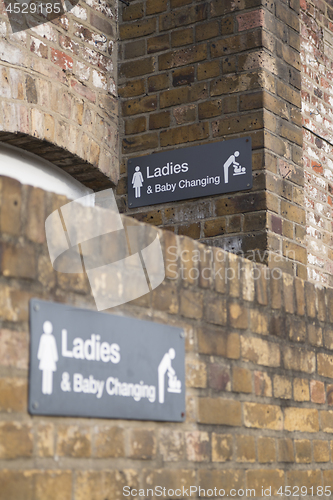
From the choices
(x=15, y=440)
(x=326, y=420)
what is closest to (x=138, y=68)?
(x=326, y=420)

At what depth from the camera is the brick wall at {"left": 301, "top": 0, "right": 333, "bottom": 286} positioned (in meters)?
4.52

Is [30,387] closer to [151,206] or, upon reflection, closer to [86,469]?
[86,469]

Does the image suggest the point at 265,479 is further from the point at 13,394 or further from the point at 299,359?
the point at 13,394

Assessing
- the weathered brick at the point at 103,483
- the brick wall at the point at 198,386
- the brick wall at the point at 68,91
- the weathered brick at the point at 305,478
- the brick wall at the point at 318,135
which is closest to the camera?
the brick wall at the point at 198,386

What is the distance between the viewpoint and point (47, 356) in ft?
5.79

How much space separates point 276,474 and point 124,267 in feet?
3.54

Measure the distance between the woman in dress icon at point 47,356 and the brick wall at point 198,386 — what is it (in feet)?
0.16

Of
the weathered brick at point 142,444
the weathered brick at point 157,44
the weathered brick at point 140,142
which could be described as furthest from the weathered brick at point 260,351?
the weathered brick at point 157,44

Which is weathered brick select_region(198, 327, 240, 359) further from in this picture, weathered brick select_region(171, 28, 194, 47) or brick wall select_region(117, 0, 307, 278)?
weathered brick select_region(171, 28, 194, 47)

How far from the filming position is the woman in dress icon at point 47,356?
5.73 ft

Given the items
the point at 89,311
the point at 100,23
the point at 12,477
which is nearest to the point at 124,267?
the point at 89,311

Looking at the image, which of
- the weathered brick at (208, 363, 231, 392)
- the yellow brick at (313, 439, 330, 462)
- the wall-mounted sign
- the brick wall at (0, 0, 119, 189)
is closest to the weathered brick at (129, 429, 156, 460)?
the weathered brick at (208, 363, 231, 392)

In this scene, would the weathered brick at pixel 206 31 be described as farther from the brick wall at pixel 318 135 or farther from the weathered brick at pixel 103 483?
the weathered brick at pixel 103 483

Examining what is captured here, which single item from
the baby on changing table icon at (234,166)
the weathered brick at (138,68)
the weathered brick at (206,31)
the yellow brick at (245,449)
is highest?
the weathered brick at (206,31)
